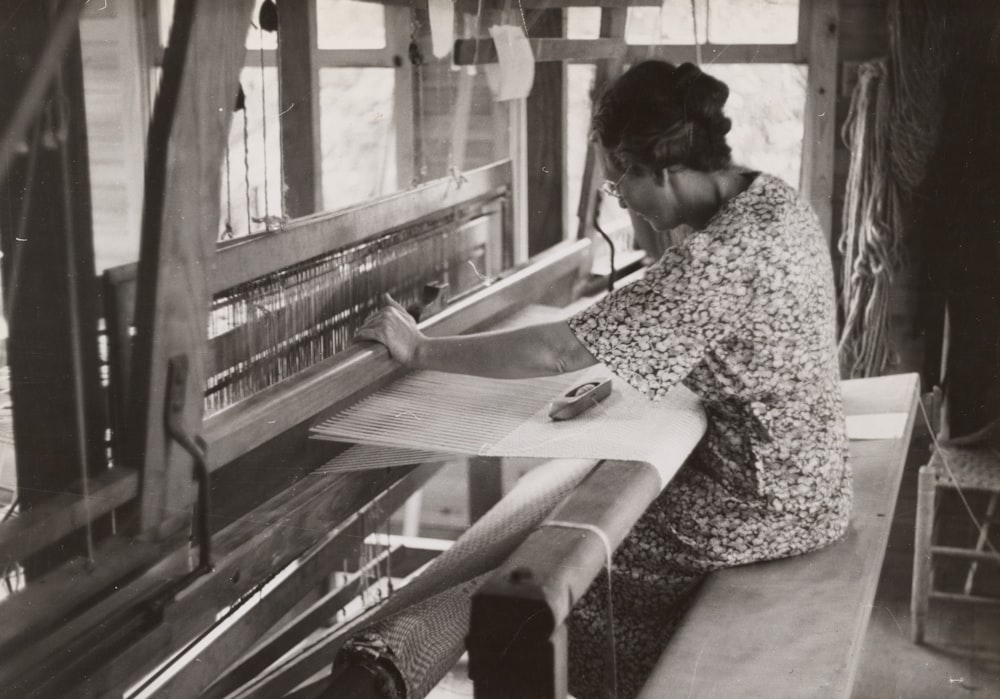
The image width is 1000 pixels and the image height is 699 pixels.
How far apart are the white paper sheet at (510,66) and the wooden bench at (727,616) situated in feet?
3.78

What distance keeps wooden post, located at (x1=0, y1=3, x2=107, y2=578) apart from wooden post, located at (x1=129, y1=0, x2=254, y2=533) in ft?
0.40

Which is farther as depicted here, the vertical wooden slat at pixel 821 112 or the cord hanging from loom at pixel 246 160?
the vertical wooden slat at pixel 821 112

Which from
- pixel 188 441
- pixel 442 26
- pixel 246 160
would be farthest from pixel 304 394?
pixel 442 26

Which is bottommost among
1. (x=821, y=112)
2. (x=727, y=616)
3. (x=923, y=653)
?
(x=923, y=653)

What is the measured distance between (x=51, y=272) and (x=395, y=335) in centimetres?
54

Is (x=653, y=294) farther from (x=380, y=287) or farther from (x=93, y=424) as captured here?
(x=93, y=424)

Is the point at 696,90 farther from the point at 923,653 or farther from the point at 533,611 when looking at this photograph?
the point at 923,653

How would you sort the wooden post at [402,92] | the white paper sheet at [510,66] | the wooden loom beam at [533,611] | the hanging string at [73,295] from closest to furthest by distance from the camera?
the wooden loom beam at [533,611], the hanging string at [73,295], the wooden post at [402,92], the white paper sheet at [510,66]

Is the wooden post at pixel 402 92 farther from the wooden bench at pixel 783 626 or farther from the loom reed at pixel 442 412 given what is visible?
the wooden bench at pixel 783 626

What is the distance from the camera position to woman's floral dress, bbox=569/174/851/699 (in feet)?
5.57

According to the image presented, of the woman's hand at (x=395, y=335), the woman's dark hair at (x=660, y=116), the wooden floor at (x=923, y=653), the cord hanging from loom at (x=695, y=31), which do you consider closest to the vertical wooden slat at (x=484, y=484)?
the wooden floor at (x=923, y=653)

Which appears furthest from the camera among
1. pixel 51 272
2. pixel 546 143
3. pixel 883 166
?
pixel 546 143

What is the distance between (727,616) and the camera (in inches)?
70.6

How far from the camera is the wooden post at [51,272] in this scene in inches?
60.7
